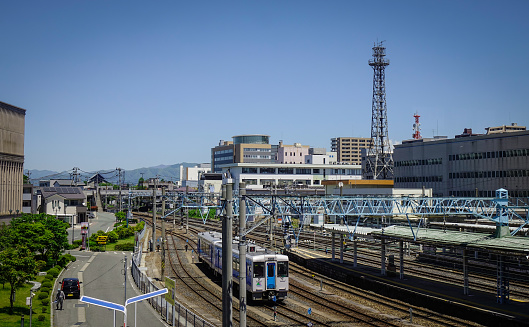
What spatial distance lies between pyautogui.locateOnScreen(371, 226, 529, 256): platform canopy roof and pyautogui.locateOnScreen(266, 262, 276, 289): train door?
8.89 m

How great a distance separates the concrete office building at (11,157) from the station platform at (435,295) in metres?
42.4

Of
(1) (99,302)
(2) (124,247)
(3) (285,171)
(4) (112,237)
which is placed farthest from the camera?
(3) (285,171)

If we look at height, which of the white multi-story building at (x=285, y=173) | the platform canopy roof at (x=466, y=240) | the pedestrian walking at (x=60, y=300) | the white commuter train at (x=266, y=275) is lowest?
the pedestrian walking at (x=60, y=300)

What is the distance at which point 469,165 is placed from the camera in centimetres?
6962

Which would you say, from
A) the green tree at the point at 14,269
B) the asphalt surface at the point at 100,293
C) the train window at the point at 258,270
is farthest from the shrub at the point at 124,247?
the train window at the point at 258,270

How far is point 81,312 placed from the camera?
2695 centimetres

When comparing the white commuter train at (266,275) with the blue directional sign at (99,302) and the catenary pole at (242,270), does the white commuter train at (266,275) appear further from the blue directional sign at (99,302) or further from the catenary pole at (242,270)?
the blue directional sign at (99,302)

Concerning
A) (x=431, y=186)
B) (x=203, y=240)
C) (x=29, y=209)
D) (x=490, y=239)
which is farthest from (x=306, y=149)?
(x=490, y=239)

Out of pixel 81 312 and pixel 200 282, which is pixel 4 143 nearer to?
pixel 200 282

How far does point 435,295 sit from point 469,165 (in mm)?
45983

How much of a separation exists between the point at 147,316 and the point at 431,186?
58.5 metres

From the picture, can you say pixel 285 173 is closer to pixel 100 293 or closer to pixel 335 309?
pixel 100 293

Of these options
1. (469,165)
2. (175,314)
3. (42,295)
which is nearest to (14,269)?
(42,295)

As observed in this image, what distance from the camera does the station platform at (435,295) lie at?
78.2 ft
